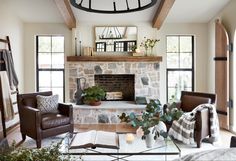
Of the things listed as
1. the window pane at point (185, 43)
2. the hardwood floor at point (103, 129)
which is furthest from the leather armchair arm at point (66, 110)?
the window pane at point (185, 43)

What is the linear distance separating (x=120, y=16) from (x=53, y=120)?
3.19m

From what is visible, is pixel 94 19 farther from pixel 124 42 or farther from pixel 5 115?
pixel 5 115

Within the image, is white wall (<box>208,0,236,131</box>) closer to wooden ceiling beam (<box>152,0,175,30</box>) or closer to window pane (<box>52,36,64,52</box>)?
wooden ceiling beam (<box>152,0,175,30</box>)

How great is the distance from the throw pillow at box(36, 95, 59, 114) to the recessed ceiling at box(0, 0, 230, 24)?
2.12 meters

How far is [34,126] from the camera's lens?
15.0ft

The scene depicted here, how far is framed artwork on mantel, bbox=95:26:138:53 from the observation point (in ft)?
22.8

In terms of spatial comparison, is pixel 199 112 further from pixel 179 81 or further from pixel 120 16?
pixel 120 16

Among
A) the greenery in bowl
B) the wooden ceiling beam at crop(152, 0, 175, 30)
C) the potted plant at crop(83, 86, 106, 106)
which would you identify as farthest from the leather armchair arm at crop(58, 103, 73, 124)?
the wooden ceiling beam at crop(152, 0, 175, 30)

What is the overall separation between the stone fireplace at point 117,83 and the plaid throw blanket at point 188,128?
2.44 metres

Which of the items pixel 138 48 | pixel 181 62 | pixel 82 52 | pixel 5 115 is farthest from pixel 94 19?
pixel 5 115

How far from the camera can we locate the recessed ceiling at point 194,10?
593cm

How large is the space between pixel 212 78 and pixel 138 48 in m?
1.89

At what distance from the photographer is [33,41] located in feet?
23.0

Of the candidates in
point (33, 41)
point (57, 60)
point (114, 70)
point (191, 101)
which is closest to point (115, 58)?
point (114, 70)
